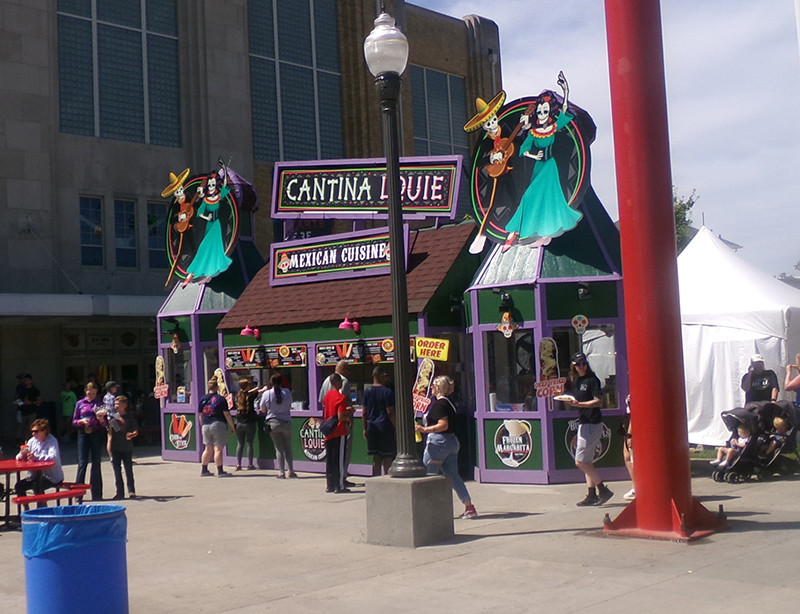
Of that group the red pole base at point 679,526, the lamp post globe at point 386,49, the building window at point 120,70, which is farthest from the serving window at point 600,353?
the building window at point 120,70

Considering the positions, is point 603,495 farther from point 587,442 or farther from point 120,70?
point 120,70

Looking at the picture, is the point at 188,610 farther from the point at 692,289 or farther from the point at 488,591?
the point at 692,289

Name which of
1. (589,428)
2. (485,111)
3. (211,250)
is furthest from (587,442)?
(211,250)

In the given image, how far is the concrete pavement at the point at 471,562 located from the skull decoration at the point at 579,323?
91.7 inches

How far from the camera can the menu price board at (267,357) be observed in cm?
1647

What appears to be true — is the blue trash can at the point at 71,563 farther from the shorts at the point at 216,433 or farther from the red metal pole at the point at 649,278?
the shorts at the point at 216,433


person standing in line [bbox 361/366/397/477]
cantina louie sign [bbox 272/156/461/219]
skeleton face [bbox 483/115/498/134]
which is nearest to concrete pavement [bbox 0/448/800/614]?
person standing in line [bbox 361/366/397/477]

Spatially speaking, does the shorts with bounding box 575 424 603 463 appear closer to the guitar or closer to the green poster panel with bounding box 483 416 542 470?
the green poster panel with bounding box 483 416 542 470

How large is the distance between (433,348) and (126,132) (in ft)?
61.9

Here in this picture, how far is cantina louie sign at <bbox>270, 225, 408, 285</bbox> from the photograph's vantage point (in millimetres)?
15914

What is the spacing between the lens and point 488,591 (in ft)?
23.5

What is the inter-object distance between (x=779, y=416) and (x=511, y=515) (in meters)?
4.41

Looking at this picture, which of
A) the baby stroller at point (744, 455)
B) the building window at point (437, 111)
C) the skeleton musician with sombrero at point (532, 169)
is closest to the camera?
the baby stroller at point (744, 455)

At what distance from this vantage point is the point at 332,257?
16734mm
